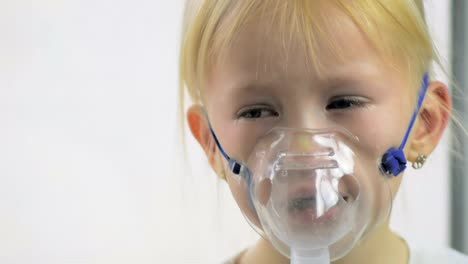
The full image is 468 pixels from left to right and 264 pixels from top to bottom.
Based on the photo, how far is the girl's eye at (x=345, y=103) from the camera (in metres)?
0.78

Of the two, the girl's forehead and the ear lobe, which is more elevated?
the girl's forehead

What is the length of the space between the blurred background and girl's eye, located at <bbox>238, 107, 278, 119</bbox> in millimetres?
428

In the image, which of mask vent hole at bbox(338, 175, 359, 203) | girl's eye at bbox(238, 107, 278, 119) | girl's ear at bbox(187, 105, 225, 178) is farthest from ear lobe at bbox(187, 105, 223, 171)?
mask vent hole at bbox(338, 175, 359, 203)

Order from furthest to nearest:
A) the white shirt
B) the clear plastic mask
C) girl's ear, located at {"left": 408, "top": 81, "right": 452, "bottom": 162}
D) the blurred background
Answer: the blurred background < the white shirt < girl's ear, located at {"left": 408, "top": 81, "right": 452, "bottom": 162} < the clear plastic mask

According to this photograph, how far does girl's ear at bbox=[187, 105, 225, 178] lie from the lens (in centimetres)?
92

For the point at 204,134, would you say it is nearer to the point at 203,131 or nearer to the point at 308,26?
the point at 203,131

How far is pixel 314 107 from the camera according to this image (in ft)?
2.51

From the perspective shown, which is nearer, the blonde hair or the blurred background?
the blonde hair

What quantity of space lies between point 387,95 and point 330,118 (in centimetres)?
8

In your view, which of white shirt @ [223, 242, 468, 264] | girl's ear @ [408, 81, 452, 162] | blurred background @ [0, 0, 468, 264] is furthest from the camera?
blurred background @ [0, 0, 468, 264]

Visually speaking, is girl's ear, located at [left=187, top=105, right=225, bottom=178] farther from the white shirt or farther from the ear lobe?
the white shirt

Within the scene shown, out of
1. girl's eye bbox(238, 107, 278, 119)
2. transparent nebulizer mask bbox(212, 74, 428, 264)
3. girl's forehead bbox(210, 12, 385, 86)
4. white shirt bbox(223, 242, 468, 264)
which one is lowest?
white shirt bbox(223, 242, 468, 264)

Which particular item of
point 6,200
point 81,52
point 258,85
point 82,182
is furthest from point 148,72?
point 258,85

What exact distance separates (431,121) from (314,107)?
0.22m
